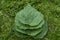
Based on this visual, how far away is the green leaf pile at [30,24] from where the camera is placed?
1.88m

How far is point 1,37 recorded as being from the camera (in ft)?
6.34

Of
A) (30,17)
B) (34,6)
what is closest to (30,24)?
(30,17)

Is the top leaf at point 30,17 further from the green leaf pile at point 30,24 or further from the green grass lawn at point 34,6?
the green grass lawn at point 34,6

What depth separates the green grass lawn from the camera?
1.94 metres

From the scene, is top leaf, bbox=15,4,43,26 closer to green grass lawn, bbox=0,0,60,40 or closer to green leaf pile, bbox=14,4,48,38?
green leaf pile, bbox=14,4,48,38

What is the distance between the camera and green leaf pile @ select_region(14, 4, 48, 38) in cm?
188

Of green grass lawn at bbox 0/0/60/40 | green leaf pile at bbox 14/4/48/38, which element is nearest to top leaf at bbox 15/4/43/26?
green leaf pile at bbox 14/4/48/38

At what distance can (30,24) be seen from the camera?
6.12 ft

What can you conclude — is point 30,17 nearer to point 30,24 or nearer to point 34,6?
point 30,24

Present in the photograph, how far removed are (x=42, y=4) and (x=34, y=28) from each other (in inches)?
15.3

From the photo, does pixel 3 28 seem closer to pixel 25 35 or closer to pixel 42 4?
pixel 25 35

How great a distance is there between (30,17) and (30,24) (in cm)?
7

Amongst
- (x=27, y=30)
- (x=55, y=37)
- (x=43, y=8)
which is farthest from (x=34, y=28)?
(x=43, y=8)

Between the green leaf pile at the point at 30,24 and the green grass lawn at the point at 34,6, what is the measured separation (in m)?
0.07
